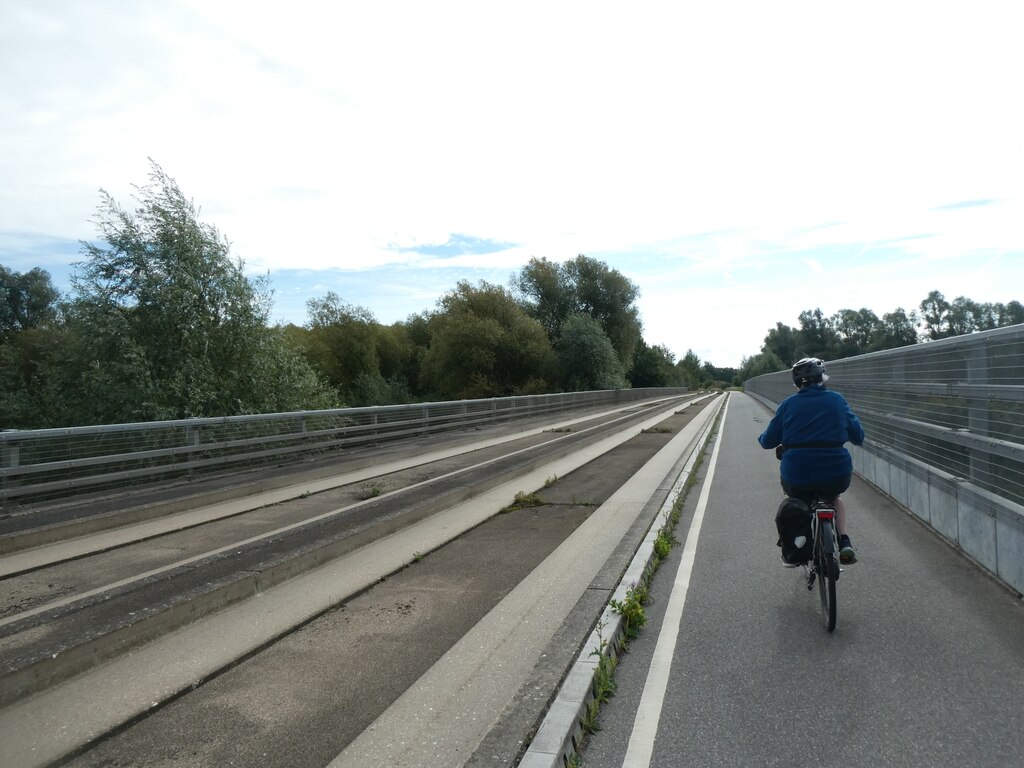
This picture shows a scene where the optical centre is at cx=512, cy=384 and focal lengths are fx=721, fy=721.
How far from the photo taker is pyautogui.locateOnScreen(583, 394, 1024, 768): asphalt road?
11.2 ft

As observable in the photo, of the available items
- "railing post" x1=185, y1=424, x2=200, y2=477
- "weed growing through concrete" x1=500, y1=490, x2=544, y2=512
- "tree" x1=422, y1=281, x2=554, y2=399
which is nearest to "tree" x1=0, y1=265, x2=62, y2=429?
"railing post" x1=185, y1=424, x2=200, y2=477

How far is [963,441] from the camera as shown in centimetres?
706

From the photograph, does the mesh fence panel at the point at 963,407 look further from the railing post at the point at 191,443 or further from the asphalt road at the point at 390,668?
the railing post at the point at 191,443

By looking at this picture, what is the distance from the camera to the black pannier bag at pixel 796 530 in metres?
5.40

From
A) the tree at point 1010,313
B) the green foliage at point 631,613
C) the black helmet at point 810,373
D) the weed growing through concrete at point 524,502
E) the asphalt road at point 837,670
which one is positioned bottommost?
the weed growing through concrete at point 524,502

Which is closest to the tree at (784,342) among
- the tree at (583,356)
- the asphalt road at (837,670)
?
the tree at (583,356)

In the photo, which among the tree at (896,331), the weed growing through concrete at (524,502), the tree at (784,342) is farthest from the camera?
the tree at (784,342)

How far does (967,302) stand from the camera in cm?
9706

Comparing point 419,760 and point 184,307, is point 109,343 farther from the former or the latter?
point 419,760

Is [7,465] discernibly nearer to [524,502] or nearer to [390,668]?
[524,502]

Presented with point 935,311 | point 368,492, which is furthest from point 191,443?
point 935,311

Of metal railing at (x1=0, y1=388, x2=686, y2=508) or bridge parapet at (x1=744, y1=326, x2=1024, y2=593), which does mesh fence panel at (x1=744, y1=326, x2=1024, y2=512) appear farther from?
metal railing at (x1=0, y1=388, x2=686, y2=508)

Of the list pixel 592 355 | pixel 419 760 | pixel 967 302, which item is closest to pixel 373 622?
pixel 419 760

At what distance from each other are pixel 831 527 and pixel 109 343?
1933 centimetres
